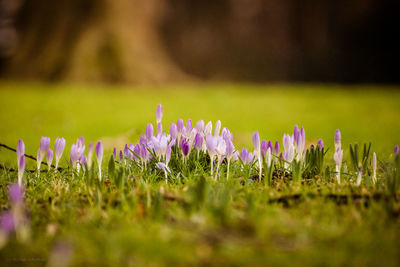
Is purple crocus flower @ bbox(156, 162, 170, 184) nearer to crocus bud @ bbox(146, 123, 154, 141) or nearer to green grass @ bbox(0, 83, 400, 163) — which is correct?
crocus bud @ bbox(146, 123, 154, 141)

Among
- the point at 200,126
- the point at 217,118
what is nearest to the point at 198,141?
the point at 200,126

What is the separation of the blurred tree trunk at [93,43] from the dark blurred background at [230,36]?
0.07 meters

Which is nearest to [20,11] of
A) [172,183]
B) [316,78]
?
[316,78]

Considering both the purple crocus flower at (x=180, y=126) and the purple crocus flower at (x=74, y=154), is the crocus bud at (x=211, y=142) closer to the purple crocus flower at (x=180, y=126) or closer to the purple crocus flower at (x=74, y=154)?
the purple crocus flower at (x=180, y=126)

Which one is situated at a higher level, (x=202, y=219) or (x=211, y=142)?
(x=211, y=142)

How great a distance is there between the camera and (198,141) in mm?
1966

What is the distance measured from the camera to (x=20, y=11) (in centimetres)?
2270

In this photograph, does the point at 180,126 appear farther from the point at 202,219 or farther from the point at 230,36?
the point at 230,36

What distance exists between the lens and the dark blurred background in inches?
800

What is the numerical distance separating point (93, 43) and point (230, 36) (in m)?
8.58

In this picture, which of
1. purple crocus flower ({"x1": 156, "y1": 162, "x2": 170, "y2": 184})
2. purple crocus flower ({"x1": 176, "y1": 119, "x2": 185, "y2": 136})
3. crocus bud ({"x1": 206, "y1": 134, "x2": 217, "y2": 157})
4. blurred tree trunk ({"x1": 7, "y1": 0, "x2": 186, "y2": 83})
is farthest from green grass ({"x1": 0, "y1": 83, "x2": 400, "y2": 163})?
blurred tree trunk ({"x1": 7, "y1": 0, "x2": 186, "y2": 83})

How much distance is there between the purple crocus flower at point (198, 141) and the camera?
6.37ft

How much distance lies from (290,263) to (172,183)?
3.09 feet

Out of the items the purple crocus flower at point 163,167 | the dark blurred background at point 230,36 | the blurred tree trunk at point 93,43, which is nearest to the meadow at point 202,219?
the purple crocus flower at point 163,167
